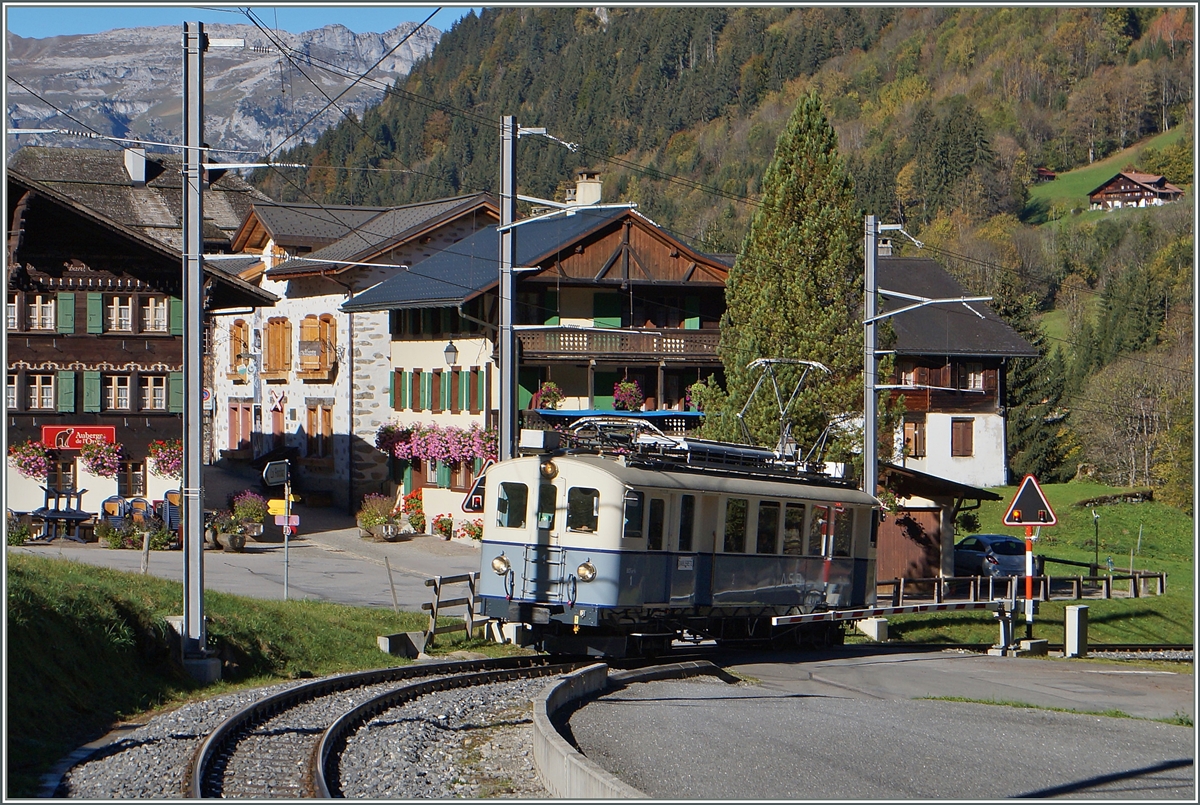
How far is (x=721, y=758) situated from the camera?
10.7 metres

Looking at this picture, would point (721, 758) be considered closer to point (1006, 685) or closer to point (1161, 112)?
point (1006, 685)

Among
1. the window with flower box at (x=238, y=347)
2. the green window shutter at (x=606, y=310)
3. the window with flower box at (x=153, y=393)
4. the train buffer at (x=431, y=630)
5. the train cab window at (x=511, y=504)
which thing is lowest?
the train buffer at (x=431, y=630)

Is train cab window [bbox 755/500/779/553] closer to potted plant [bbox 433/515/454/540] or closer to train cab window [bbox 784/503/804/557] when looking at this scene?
train cab window [bbox 784/503/804/557]

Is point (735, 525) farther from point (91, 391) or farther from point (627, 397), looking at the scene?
point (91, 391)

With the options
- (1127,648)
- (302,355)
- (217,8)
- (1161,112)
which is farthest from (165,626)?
(1161,112)

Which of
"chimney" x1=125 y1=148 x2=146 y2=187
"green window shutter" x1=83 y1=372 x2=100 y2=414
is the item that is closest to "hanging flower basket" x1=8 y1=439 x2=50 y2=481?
"green window shutter" x1=83 y1=372 x2=100 y2=414

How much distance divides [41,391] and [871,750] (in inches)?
1163

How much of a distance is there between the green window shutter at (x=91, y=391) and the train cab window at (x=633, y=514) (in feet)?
73.9

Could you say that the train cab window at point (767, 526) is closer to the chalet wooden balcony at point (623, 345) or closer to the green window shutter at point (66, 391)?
the chalet wooden balcony at point (623, 345)

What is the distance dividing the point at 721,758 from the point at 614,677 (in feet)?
16.5

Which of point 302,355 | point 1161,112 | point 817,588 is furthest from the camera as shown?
point 1161,112

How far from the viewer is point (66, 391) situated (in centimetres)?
3578

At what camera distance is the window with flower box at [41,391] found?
35688mm

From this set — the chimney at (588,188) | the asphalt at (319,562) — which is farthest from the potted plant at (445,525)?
the chimney at (588,188)
